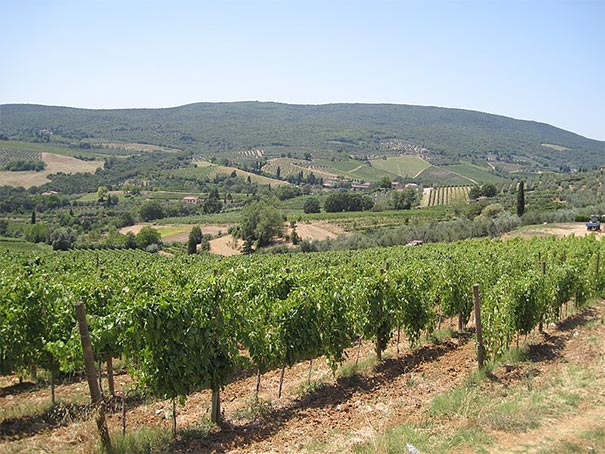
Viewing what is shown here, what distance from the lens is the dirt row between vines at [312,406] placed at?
788cm

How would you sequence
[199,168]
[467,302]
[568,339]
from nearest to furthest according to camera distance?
[568,339] < [467,302] < [199,168]

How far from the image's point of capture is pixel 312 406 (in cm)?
965

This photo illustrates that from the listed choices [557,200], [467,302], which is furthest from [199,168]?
[467,302]

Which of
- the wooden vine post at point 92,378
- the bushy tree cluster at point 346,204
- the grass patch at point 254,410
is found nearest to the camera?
the wooden vine post at point 92,378

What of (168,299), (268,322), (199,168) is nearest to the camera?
(168,299)

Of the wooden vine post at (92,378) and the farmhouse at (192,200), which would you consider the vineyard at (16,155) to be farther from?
the wooden vine post at (92,378)

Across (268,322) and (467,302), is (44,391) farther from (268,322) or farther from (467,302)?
(467,302)

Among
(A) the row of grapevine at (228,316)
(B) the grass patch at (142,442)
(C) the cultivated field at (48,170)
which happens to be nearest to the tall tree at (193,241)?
(A) the row of grapevine at (228,316)

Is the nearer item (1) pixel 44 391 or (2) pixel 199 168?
(1) pixel 44 391

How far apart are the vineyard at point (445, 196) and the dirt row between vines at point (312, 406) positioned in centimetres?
9839

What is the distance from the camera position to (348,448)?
7.47 meters

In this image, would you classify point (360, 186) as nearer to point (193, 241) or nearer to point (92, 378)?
point (193, 241)

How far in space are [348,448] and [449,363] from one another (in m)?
5.84

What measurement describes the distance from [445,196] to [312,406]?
12011 centimetres
